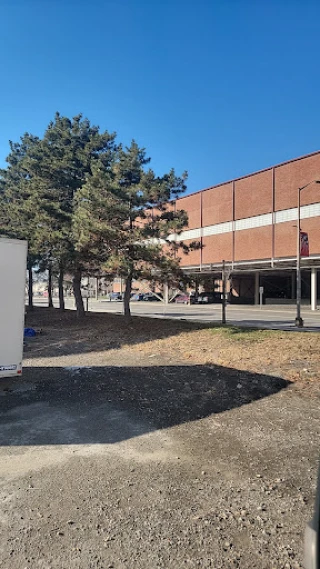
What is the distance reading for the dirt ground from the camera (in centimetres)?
280

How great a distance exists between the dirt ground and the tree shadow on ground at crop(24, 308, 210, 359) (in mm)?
3236

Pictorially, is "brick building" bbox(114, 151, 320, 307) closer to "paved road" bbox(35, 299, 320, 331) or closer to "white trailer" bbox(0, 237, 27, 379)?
"paved road" bbox(35, 299, 320, 331)

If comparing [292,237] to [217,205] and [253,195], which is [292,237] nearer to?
[253,195]

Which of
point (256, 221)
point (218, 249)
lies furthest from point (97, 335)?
point (218, 249)

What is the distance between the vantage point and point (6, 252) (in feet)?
19.7

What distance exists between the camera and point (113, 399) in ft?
21.7

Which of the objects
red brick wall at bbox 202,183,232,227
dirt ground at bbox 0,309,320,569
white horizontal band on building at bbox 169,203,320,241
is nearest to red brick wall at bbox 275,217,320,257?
white horizontal band on building at bbox 169,203,320,241

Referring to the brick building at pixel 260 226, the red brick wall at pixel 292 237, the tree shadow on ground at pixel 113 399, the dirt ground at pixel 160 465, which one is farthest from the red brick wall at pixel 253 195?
the tree shadow on ground at pixel 113 399

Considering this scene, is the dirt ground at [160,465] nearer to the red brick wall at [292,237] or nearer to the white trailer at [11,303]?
the white trailer at [11,303]

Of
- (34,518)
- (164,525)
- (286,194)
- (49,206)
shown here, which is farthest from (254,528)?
(286,194)

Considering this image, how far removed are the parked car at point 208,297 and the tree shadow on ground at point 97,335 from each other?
33394 millimetres

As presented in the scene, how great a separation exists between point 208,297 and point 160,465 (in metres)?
48.5

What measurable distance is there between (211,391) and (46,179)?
17.5m

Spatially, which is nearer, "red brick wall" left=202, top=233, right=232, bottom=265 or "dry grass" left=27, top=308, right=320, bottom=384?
"dry grass" left=27, top=308, right=320, bottom=384
